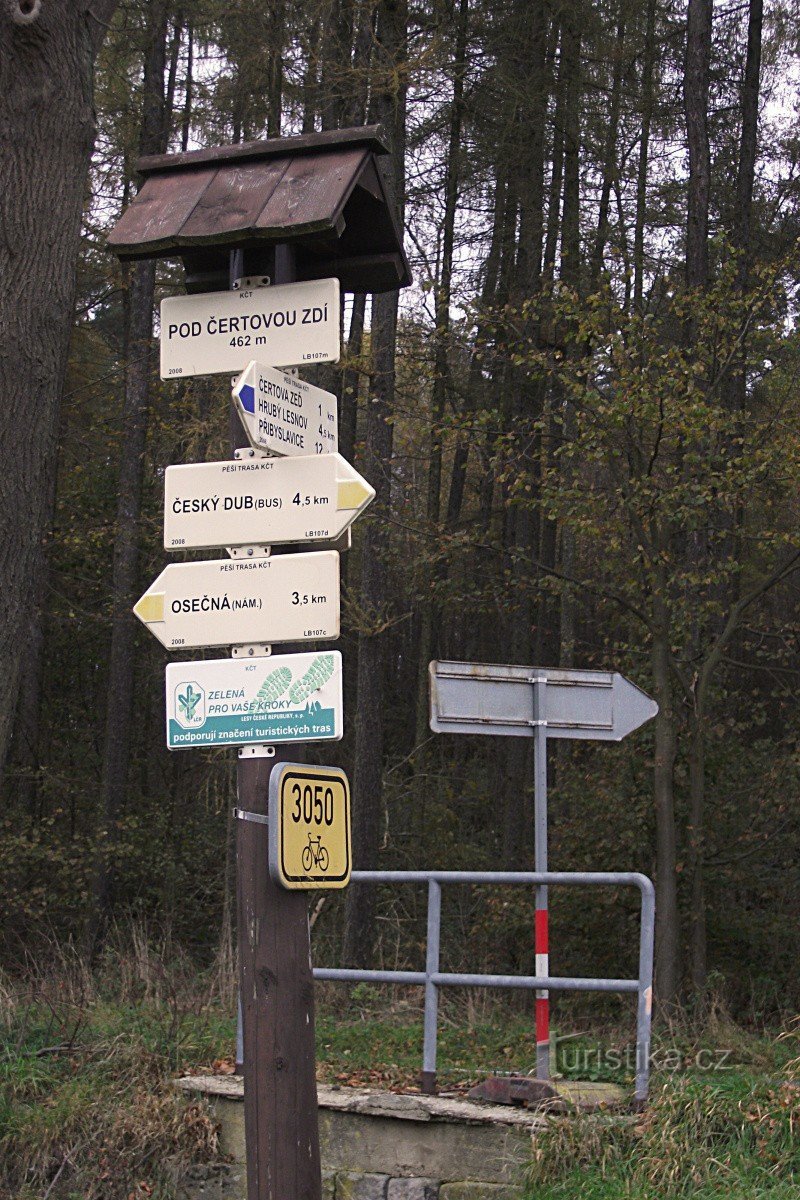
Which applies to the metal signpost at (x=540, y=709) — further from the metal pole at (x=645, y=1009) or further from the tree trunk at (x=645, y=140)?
the tree trunk at (x=645, y=140)

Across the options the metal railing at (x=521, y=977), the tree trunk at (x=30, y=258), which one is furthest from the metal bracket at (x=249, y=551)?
the metal railing at (x=521, y=977)

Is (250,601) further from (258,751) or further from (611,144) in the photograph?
(611,144)

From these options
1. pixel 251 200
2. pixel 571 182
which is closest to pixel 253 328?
→ pixel 251 200

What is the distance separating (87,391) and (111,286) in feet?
5.96

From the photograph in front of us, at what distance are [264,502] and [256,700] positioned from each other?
0.69m

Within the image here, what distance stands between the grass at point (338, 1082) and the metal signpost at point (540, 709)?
87 centimetres

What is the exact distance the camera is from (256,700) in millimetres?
4555

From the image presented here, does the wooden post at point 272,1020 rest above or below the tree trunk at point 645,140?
below

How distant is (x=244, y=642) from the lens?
15.1ft

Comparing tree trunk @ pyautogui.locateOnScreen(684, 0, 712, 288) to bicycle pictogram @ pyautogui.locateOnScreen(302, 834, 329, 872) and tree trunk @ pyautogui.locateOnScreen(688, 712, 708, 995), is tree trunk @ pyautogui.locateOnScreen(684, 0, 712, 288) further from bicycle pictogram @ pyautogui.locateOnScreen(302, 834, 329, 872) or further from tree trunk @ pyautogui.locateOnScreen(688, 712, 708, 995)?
bicycle pictogram @ pyautogui.locateOnScreen(302, 834, 329, 872)

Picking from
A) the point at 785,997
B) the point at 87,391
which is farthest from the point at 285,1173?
the point at 87,391

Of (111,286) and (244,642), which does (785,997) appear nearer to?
(244,642)

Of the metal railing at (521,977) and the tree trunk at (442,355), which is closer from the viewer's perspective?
the metal railing at (521,977)

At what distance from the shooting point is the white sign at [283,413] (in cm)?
465
